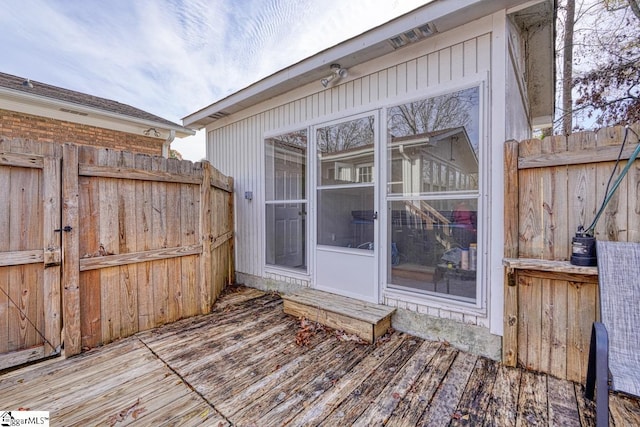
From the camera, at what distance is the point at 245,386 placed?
2041 millimetres

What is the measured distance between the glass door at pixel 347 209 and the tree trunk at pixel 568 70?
5.41 metres

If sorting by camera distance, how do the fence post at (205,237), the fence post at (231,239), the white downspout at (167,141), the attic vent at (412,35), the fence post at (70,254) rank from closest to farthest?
1. the fence post at (70,254)
2. the attic vent at (412,35)
3. the fence post at (205,237)
4. the fence post at (231,239)
5. the white downspout at (167,141)

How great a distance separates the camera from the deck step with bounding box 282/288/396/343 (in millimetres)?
2766

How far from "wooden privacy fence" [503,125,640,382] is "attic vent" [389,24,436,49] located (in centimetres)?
132

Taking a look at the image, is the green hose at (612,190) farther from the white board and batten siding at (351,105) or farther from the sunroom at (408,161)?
the white board and batten siding at (351,105)

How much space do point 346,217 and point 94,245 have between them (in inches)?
105

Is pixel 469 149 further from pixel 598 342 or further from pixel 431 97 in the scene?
pixel 598 342

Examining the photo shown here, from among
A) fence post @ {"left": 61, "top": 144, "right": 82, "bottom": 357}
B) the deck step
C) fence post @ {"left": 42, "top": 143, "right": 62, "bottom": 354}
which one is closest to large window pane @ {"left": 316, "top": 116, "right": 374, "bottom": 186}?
the deck step

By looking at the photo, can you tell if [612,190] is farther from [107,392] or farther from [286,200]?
[107,392]

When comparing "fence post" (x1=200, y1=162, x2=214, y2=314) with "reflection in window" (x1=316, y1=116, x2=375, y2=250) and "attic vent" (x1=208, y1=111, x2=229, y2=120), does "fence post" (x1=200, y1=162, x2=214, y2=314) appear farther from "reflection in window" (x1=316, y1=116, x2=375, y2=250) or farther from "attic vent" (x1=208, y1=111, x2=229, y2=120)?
"attic vent" (x1=208, y1=111, x2=229, y2=120)

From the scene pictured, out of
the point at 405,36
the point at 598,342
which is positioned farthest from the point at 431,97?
the point at 598,342

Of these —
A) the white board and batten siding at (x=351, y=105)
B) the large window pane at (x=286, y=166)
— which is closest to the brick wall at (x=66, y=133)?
the white board and batten siding at (x=351, y=105)

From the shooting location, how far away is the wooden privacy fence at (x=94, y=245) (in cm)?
226

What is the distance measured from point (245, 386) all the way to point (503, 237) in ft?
8.10
